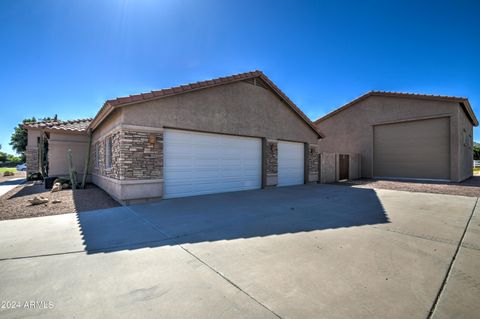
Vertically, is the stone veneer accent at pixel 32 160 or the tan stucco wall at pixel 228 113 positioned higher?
the tan stucco wall at pixel 228 113

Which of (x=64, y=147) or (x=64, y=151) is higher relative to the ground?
(x=64, y=147)

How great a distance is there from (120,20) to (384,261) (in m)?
9.88

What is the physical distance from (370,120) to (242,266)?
61.6ft

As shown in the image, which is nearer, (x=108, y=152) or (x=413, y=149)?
(x=108, y=152)

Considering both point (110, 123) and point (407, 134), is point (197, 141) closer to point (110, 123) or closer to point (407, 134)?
point (110, 123)

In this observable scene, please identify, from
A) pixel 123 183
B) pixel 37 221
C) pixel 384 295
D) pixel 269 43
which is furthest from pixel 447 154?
pixel 37 221

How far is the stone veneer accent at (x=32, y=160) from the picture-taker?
16.0 m

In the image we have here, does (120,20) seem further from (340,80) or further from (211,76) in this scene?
(340,80)

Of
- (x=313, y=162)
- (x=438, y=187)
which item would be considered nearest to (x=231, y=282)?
(x=313, y=162)

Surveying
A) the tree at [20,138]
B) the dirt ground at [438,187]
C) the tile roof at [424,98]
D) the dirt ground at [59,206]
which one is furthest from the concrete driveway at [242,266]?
the tree at [20,138]

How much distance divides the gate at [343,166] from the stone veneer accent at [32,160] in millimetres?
22363

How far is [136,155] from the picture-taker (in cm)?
752

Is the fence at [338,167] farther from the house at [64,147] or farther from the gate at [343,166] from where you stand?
the house at [64,147]

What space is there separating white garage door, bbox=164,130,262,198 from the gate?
312 inches
